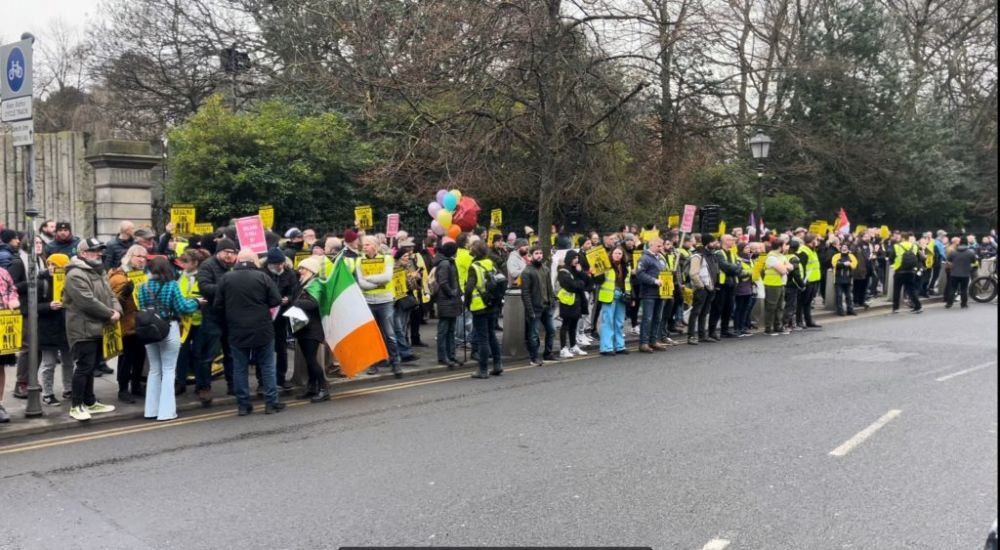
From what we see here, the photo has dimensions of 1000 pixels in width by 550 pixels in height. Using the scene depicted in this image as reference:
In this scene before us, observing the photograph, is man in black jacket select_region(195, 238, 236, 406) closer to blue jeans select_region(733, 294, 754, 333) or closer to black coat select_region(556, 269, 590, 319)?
black coat select_region(556, 269, 590, 319)

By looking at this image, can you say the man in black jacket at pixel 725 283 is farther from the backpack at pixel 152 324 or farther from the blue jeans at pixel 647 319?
the backpack at pixel 152 324

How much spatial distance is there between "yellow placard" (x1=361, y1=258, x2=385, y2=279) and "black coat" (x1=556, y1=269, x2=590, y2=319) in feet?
9.37

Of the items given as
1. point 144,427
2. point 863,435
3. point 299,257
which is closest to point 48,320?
point 144,427

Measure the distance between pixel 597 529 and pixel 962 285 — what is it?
816 inches

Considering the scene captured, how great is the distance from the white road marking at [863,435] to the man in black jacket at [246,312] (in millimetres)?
5851

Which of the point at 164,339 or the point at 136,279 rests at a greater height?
the point at 136,279

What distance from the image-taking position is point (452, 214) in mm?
15406

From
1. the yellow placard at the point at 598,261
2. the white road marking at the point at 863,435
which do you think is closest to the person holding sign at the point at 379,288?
the yellow placard at the point at 598,261

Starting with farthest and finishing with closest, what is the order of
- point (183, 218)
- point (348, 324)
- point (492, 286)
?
point (183, 218), point (492, 286), point (348, 324)

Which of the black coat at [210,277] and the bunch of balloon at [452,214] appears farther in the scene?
the bunch of balloon at [452,214]

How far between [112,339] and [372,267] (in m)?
3.51

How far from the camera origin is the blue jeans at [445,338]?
12.3 metres

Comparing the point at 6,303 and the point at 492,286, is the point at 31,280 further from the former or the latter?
the point at 492,286

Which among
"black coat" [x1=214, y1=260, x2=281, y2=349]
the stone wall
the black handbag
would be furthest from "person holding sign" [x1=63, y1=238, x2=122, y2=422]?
the stone wall
